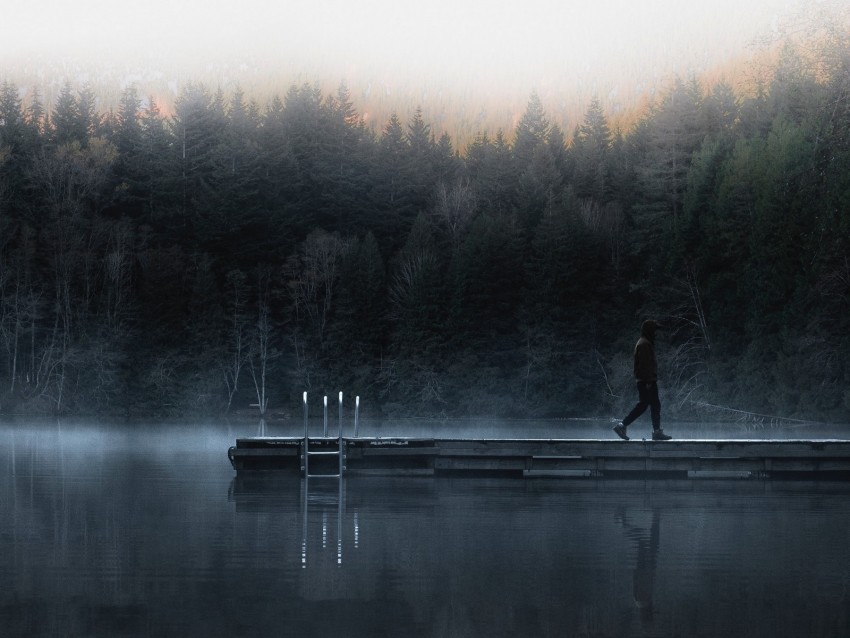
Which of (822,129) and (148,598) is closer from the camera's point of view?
(148,598)

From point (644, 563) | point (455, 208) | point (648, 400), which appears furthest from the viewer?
point (455, 208)

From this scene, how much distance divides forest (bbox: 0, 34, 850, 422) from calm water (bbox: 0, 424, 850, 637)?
4028 cm

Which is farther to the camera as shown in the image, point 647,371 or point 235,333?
point 235,333

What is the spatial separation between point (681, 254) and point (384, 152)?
918 inches

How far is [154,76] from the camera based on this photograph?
299 feet

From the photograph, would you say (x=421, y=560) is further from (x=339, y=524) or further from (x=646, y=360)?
(x=646, y=360)

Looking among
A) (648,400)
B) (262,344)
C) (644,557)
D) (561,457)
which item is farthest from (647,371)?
(262,344)

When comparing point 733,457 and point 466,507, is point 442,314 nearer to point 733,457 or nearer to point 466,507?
point 733,457

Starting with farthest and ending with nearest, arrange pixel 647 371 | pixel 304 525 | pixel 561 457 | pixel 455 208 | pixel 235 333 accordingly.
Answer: pixel 455 208 < pixel 235 333 < pixel 561 457 < pixel 647 371 < pixel 304 525

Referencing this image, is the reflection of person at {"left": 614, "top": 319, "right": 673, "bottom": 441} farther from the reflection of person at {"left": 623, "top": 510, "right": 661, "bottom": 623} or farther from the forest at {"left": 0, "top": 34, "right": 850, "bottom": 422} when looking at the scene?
the forest at {"left": 0, "top": 34, "right": 850, "bottom": 422}

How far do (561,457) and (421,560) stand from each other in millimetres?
9739

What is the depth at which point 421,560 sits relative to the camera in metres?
10.7

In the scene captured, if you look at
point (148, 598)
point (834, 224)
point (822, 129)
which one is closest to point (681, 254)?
point (834, 224)

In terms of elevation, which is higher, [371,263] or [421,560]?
[371,263]
